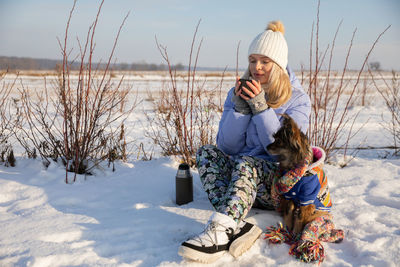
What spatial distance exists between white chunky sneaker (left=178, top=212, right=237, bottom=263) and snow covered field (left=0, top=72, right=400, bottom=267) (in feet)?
0.24

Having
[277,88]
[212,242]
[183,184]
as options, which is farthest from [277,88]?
[212,242]

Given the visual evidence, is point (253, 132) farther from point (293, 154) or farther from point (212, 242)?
point (212, 242)

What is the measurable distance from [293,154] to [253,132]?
17.8 inches

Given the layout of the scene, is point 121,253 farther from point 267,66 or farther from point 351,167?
point 351,167

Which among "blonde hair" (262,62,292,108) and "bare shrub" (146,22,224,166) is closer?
"blonde hair" (262,62,292,108)

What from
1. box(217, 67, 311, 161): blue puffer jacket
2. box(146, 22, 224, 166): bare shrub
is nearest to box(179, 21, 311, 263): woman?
box(217, 67, 311, 161): blue puffer jacket

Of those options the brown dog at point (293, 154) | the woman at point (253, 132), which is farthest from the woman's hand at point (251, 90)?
the brown dog at point (293, 154)

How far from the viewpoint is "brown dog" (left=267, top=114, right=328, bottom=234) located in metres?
1.62

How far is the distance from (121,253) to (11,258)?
55 cm

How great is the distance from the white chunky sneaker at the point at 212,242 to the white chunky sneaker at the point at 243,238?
4 cm

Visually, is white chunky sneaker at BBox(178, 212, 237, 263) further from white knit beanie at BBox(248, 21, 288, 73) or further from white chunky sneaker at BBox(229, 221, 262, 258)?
white knit beanie at BBox(248, 21, 288, 73)

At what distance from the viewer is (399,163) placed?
10.4 ft

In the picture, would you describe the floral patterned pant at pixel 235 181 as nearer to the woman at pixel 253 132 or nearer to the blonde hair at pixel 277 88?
the woman at pixel 253 132

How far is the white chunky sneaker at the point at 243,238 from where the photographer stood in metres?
1.60
